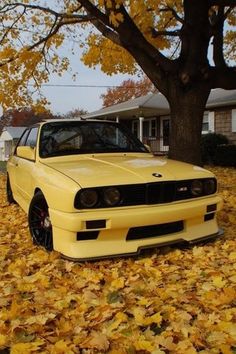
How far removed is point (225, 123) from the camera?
800 inches

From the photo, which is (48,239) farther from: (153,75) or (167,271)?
(153,75)

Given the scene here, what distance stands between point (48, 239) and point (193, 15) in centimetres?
559

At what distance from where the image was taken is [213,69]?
8.02 metres

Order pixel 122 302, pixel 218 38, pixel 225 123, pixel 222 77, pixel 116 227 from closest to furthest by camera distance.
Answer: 1. pixel 122 302
2. pixel 116 227
3. pixel 222 77
4. pixel 218 38
5. pixel 225 123

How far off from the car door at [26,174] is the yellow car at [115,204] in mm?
181

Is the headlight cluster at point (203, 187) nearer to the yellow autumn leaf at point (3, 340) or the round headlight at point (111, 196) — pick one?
the round headlight at point (111, 196)

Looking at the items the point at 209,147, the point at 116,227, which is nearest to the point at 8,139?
the point at 209,147

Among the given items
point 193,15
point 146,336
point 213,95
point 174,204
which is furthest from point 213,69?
point 213,95

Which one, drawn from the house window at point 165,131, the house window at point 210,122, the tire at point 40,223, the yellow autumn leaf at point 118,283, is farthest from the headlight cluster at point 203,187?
the house window at point 165,131

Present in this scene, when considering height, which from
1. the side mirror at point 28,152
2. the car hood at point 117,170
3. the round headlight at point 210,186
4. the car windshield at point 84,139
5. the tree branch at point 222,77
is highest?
the tree branch at point 222,77

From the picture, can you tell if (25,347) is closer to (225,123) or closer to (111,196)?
(111,196)

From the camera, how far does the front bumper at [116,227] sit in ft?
13.0

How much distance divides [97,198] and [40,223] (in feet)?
3.48

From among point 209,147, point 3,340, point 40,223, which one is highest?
point 209,147
